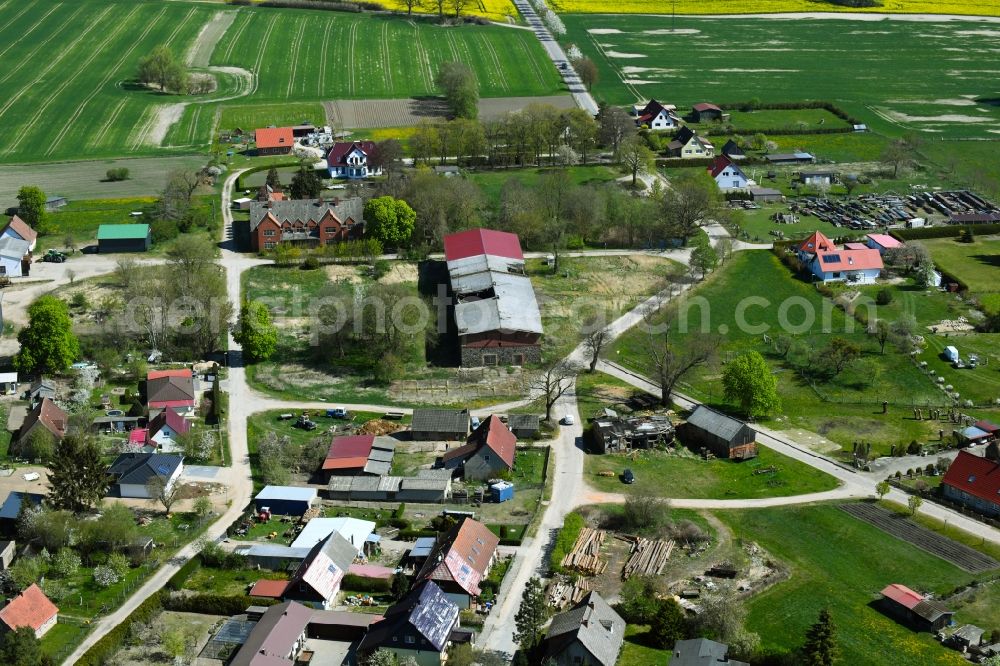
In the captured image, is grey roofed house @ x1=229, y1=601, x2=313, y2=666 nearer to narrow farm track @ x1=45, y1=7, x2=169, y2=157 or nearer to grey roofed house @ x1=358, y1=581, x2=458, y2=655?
grey roofed house @ x1=358, y1=581, x2=458, y2=655

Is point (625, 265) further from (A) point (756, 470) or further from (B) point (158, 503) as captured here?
(B) point (158, 503)

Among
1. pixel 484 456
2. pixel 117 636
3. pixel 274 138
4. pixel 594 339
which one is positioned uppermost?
pixel 274 138

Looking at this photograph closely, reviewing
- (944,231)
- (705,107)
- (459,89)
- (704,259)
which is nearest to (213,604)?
(704,259)

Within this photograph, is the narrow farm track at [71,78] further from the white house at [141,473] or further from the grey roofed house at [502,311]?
the white house at [141,473]

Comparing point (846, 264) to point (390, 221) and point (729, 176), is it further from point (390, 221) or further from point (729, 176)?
point (390, 221)

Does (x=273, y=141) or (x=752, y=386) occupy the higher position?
(x=273, y=141)

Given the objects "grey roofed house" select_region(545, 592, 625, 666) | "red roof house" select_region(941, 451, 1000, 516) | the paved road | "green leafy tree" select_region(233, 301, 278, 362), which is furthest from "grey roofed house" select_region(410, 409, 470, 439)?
the paved road

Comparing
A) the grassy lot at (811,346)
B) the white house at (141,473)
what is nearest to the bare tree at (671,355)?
the grassy lot at (811,346)
